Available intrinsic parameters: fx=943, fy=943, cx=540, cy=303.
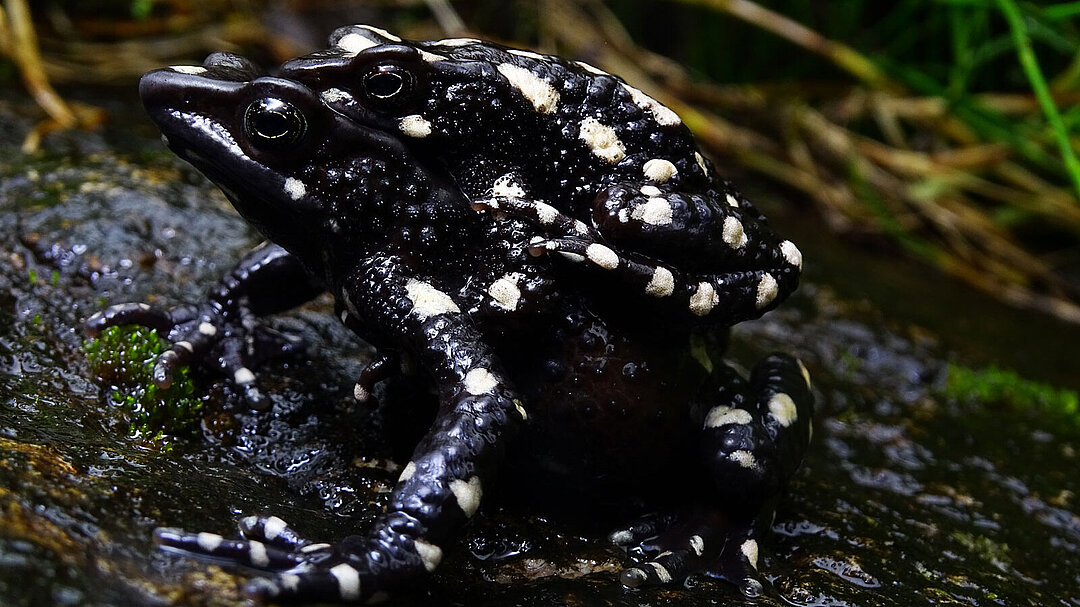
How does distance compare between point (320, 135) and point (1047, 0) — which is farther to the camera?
point (1047, 0)

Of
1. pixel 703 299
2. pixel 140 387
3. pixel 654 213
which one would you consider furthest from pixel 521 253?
pixel 140 387

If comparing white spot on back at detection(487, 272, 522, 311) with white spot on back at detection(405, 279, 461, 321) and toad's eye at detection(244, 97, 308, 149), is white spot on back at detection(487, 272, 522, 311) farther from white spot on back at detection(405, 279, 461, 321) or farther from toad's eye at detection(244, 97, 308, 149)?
toad's eye at detection(244, 97, 308, 149)

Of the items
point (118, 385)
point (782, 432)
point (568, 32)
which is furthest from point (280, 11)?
point (782, 432)

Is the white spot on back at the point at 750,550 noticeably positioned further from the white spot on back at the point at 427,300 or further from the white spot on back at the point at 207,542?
the white spot on back at the point at 207,542

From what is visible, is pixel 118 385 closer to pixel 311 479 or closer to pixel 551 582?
pixel 311 479

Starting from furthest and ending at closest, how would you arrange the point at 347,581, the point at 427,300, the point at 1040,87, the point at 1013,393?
the point at 1013,393
the point at 1040,87
the point at 427,300
the point at 347,581

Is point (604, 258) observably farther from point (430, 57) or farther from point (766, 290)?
point (430, 57)
